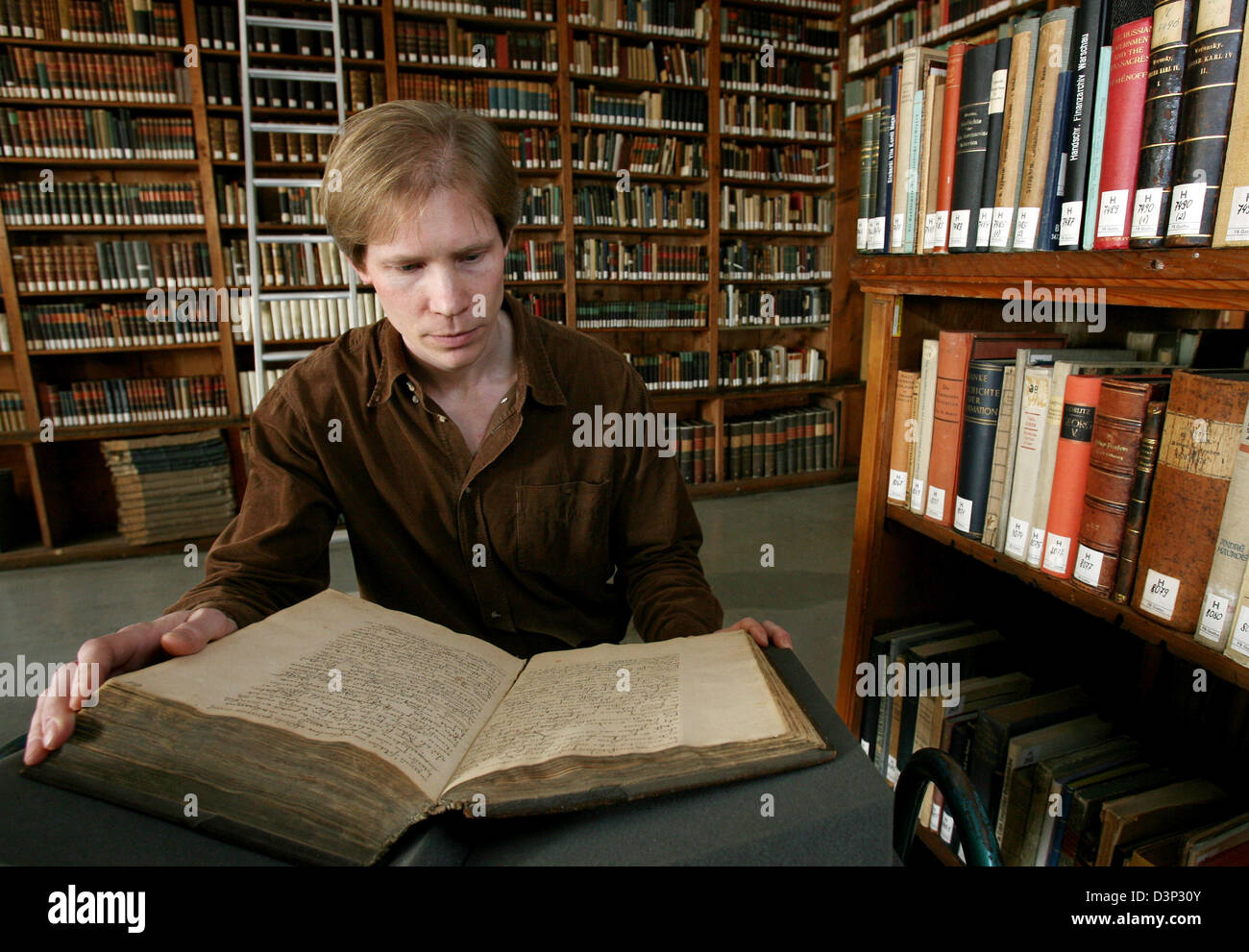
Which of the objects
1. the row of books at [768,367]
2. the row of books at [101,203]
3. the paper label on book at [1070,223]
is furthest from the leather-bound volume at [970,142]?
the row of books at [101,203]

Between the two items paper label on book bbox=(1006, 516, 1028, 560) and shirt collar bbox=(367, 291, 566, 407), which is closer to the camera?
paper label on book bbox=(1006, 516, 1028, 560)

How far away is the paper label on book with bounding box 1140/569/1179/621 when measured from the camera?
0.83 m

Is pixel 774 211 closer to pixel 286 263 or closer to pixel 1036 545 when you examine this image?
pixel 286 263

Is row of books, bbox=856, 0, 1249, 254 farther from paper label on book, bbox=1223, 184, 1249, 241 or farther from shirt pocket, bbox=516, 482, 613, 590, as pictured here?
shirt pocket, bbox=516, 482, 613, 590

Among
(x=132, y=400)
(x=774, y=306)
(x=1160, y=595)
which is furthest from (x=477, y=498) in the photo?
(x=774, y=306)

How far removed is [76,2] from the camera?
10.8 feet

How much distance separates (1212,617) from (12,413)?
4.63 metres

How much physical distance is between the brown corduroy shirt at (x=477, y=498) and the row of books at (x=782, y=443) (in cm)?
337

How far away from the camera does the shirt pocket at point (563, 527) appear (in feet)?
3.80

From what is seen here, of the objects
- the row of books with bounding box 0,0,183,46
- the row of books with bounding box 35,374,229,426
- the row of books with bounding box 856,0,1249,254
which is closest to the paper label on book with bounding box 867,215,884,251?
the row of books with bounding box 856,0,1249,254

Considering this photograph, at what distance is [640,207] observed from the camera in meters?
4.31

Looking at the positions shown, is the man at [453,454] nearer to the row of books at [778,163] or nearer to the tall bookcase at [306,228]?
the tall bookcase at [306,228]

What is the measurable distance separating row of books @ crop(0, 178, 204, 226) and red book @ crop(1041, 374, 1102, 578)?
400 centimetres
